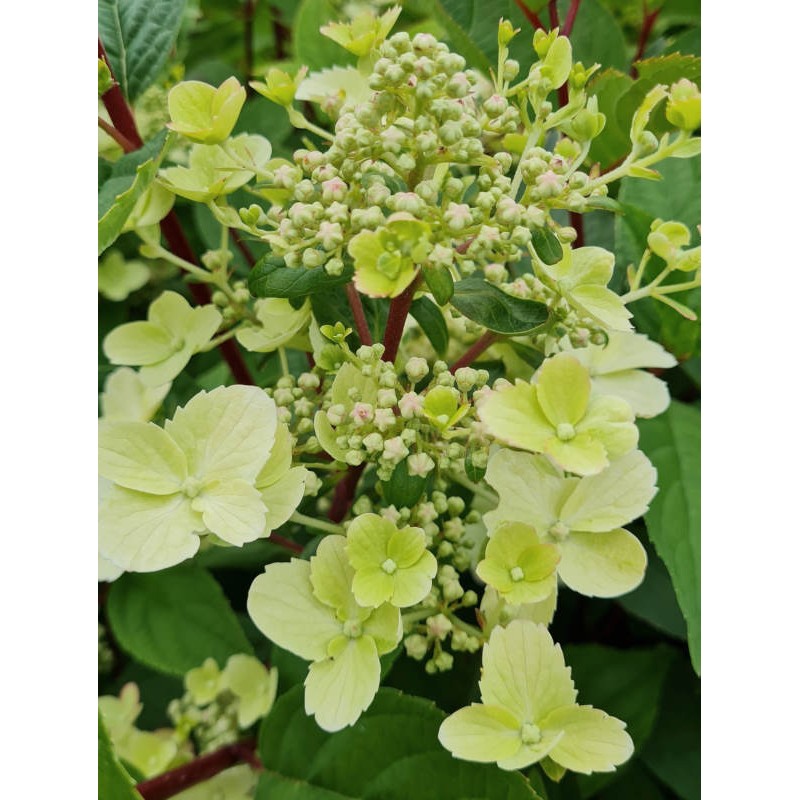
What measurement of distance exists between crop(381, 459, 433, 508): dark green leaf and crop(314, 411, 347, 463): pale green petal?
0.03m

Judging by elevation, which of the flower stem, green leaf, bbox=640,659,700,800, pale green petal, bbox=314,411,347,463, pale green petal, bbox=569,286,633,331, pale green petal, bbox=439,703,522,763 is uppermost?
pale green petal, bbox=569,286,633,331

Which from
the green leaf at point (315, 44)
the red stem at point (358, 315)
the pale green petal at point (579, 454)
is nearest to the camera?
the pale green petal at point (579, 454)

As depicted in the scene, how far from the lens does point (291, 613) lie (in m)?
0.57

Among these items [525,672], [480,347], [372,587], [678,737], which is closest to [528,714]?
[525,672]

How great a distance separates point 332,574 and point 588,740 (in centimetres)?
19

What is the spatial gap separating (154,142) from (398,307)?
0.93 ft

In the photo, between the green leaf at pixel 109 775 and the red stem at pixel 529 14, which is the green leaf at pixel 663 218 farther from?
the green leaf at pixel 109 775

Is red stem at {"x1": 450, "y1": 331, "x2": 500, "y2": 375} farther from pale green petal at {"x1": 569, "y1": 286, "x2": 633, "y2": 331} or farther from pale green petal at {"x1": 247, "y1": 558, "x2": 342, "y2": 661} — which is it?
pale green petal at {"x1": 247, "y1": 558, "x2": 342, "y2": 661}

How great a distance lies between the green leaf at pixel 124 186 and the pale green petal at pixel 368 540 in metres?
0.26

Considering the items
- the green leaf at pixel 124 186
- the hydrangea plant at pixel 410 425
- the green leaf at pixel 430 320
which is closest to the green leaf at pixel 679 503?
the hydrangea plant at pixel 410 425

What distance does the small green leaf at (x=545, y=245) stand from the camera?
54 centimetres

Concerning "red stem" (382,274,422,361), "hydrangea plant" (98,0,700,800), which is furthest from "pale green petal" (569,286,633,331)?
"red stem" (382,274,422,361)

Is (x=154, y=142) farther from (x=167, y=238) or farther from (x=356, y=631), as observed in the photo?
(x=356, y=631)

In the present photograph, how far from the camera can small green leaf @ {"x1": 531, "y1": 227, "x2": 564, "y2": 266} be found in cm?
54
